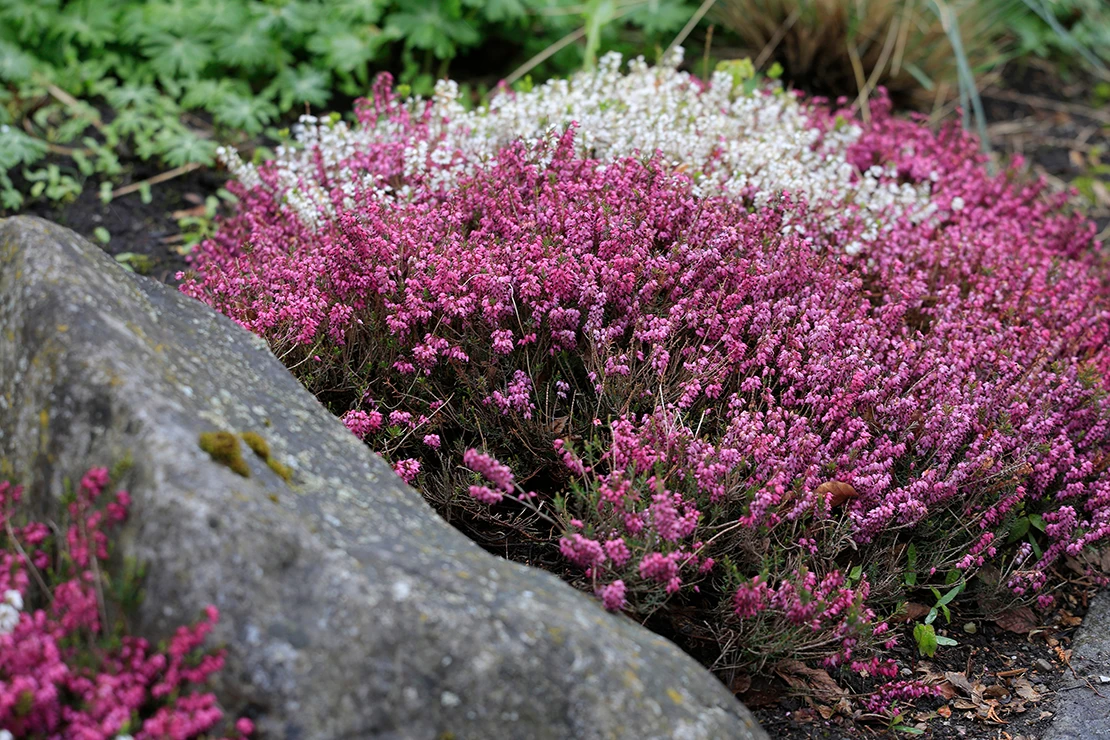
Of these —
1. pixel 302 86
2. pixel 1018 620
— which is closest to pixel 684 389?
pixel 1018 620

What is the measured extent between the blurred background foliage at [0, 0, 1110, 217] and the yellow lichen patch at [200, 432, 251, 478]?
3.30m

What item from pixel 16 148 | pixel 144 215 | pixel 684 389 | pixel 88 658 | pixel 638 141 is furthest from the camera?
pixel 144 215

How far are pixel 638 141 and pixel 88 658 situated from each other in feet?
9.37

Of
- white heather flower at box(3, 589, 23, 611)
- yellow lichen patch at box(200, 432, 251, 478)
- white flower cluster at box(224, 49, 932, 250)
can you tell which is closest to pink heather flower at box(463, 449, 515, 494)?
yellow lichen patch at box(200, 432, 251, 478)

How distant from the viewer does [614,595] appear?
91.6 inches

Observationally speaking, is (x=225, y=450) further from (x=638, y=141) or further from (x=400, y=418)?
(x=638, y=141)

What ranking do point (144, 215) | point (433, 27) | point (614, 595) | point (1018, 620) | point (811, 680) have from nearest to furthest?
1. point (614, 595)
2. point (811, 680)
3. point (1018, 620)
4. point (144, 215)
5. point (433, 27)

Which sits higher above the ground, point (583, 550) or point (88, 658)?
point (88, 658)

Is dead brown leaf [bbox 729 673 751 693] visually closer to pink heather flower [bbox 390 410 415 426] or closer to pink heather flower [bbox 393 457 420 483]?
pink heather flower [bbox 393 457 420 483]

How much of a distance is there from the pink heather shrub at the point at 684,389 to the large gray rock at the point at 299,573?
0.37 metres

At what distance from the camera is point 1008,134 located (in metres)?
6.64

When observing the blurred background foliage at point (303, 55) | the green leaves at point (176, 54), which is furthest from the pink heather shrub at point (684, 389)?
the green leaves at point (176, 54)

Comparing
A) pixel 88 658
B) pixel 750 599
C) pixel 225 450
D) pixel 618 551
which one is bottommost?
pixel 750 599

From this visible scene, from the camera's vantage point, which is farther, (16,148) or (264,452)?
(16,148)
